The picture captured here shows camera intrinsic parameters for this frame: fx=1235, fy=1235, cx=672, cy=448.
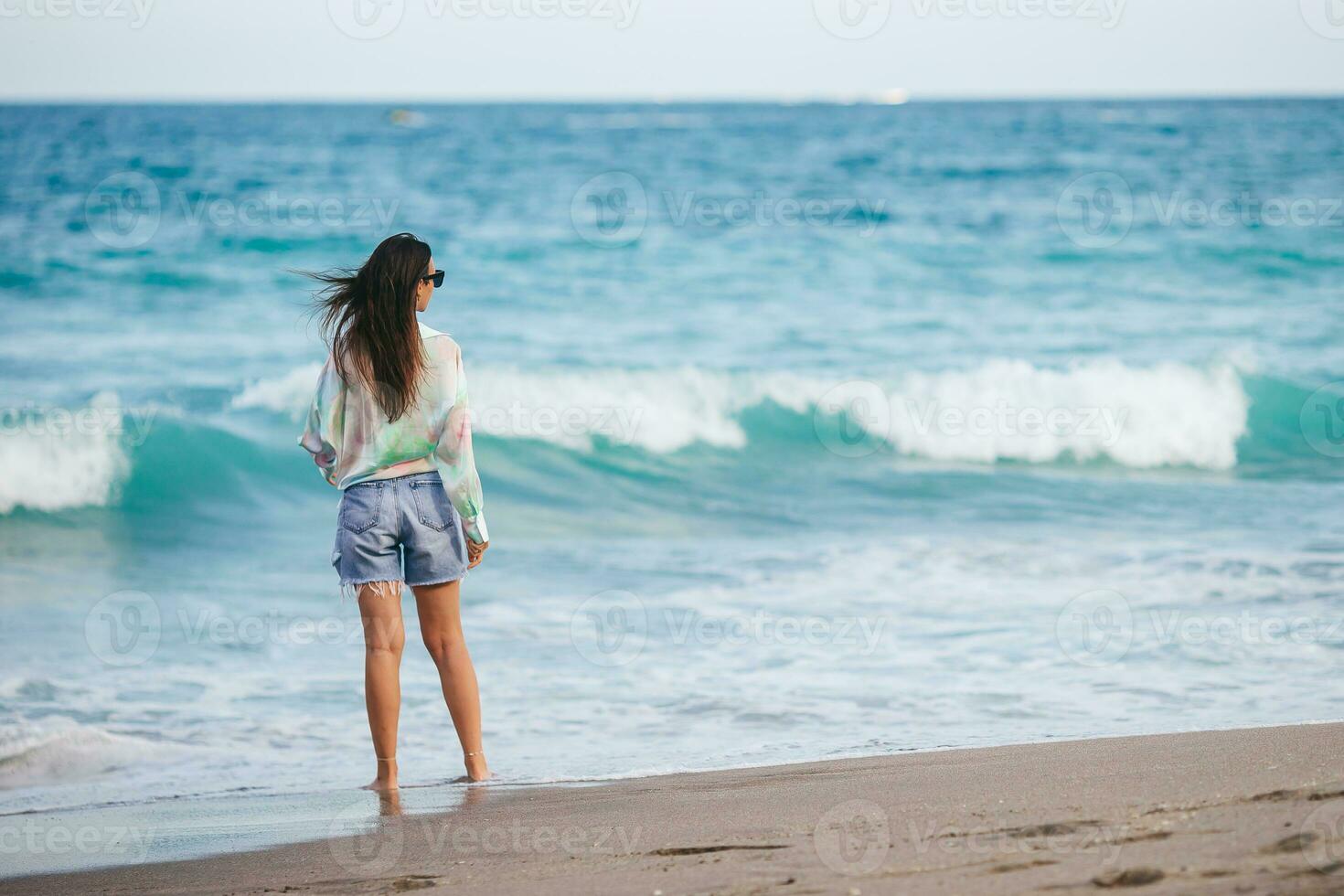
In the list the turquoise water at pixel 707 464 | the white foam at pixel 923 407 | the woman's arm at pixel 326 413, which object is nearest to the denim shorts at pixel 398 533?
the woman's arm at pixel 326 413

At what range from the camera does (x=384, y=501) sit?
3488 mm

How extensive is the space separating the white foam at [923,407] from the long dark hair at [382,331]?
6851 millimetres

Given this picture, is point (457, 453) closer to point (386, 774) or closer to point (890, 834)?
point (386, 774)

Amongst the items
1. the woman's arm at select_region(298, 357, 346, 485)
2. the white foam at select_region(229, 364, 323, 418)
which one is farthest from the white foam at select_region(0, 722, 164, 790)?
the white foam at select_region(229, 364, 323, 418)

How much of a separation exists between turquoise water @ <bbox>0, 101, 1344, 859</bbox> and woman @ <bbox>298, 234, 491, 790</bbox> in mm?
863

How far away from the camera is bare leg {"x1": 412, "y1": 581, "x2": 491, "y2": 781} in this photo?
367 centimetres

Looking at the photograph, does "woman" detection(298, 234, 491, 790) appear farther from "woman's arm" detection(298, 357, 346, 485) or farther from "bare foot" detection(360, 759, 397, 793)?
"bare foot" detection(360, 759, 397, 793)

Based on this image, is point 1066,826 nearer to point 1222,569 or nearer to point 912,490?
point 1222,569

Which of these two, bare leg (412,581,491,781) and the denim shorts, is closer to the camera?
the denim shorts

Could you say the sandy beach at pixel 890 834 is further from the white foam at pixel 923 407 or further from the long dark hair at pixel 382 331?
the white foam at pixel 923 407

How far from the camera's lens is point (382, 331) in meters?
3.48

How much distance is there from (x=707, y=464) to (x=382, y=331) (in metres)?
7.04

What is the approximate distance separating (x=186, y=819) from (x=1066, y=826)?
243cm

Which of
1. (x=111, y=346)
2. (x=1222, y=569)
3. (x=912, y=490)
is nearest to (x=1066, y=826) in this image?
(x=1222, y=569)
